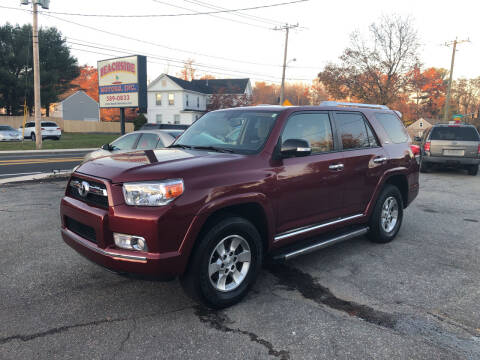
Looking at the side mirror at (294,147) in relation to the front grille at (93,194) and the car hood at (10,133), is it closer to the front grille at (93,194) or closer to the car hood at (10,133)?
the front grille at (93,194)

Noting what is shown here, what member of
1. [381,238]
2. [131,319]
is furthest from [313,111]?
[131,319]

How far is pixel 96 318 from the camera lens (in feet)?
10.8

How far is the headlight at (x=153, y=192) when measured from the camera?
3.05 m

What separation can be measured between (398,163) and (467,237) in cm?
174

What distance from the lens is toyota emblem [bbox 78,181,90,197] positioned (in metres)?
3.44

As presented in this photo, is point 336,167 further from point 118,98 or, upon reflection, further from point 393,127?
point 118,98

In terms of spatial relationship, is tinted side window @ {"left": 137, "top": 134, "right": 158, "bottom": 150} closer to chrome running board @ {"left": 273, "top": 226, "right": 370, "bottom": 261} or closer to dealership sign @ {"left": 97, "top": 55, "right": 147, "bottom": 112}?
chrome running board @ {"left": 273, "top": 226, "right": 370, "bottom": 261}

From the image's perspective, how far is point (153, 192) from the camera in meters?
3.07

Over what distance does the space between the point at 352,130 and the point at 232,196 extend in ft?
7.63

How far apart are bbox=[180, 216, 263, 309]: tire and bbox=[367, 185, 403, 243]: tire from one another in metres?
2.30

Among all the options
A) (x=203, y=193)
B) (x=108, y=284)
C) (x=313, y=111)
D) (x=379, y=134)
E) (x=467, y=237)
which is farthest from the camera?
(x=467, y=237)

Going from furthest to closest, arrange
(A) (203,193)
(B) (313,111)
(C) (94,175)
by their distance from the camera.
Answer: (B) (313,111)
(C) (94,175)
(A) (203,193)

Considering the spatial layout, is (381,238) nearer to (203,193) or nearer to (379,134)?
(379,134)

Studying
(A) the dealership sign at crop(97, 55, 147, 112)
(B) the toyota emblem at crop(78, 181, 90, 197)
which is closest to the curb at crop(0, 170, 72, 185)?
(B) the toyota emblem at crop(78, 181, 90, 197)
